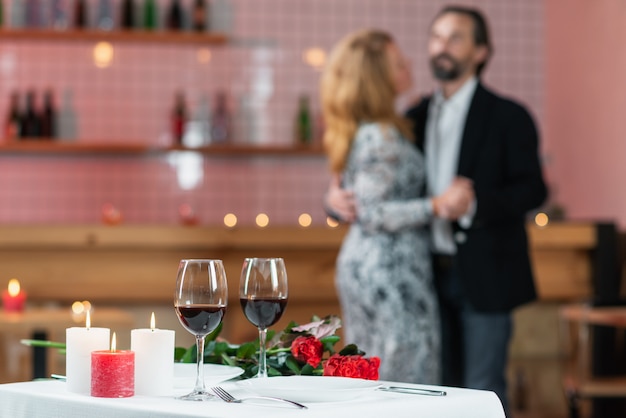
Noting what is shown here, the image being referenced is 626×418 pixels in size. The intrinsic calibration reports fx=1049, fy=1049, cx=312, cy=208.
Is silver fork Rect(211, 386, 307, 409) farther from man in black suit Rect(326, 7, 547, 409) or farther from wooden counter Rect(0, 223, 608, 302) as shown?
wooden counter Rect(0, 223, 608, 302)

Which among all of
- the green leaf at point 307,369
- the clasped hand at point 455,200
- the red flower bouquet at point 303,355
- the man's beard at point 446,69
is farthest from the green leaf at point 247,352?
the man's beard at point 446,69

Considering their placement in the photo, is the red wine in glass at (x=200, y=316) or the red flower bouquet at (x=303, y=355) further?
the red flower bouquet at (x=303, y=355)

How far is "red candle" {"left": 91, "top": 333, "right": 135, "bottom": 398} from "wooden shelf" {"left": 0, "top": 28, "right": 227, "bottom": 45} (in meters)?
4.10

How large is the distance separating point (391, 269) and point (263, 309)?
148 cm

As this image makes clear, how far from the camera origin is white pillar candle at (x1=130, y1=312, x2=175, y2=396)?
4.15ft

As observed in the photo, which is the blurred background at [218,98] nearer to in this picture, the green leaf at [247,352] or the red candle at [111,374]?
the green leaf at [247,352]

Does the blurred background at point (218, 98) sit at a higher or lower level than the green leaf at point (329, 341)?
higher

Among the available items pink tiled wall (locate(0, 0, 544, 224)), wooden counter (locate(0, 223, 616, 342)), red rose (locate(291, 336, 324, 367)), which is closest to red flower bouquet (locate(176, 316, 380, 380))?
red rose (locate(291, 336, 324, 367))

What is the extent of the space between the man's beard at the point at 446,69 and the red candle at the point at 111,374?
6.10 feet

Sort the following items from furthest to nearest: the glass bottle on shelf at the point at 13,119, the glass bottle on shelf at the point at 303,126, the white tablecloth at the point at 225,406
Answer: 1. the glass bottle on shelf at the point at 303,126
2. the glass bottle on shelf at the point at 13,119
3. the white tablecloth at the point at 225,406

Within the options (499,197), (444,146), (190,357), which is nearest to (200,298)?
(190,357)

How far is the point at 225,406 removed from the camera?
3.80ft

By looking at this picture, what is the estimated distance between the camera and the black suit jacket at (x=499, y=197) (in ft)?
9.09

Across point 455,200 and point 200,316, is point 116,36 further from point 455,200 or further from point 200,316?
point 200,316
